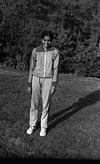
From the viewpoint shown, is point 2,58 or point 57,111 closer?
point 57,111

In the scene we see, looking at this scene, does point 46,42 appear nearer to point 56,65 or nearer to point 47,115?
point 56,65

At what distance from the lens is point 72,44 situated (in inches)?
816

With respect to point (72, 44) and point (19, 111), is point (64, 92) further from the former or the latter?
point (72, 44)

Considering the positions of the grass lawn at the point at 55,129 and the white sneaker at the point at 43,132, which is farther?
the white sneaker at the point at 43,132

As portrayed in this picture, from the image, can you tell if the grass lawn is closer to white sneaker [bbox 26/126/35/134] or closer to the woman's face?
white sneaker [bbox 26/126/35/134]

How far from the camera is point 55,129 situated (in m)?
5.40

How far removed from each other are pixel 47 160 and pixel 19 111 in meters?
2.51

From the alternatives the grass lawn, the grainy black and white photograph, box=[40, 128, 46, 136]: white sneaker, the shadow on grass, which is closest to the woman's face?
the grainy black and white photograph

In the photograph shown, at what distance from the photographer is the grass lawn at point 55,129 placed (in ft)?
14.3

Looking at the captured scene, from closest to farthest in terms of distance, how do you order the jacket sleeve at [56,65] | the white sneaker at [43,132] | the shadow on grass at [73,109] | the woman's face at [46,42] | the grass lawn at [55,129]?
the grass lawn at [55,129] → the woman's face at [46,42] → the jacket sleeve at [56,65] → the white sneaker at [43,132] → the shadow on grass at [73,109]

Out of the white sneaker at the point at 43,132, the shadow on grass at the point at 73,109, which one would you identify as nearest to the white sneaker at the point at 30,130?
the white sneaker at the point at 43,132

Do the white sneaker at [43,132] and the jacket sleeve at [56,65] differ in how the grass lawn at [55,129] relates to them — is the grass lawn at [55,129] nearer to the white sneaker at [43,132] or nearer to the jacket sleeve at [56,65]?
the white sneaker at [43,132]

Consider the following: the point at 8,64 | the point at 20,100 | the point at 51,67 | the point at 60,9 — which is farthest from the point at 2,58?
→ the point at 51,67

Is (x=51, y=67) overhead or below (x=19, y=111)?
overhead
